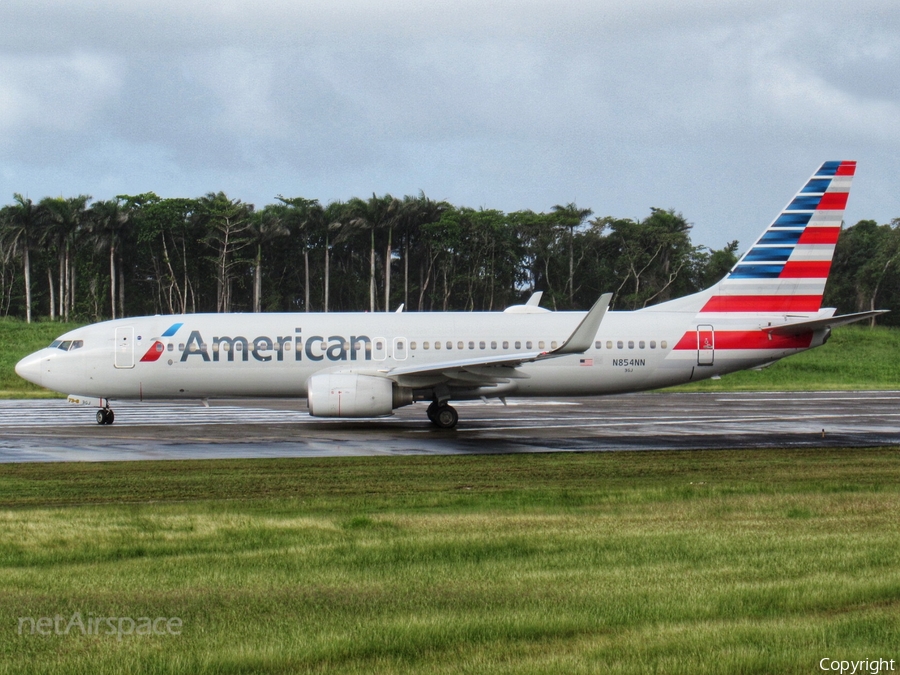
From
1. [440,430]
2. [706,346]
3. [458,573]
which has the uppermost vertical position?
[706,346]

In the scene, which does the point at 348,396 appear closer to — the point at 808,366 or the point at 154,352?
the point at 154,352

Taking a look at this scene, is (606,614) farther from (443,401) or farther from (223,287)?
(223,287)

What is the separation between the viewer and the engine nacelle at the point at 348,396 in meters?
24.9

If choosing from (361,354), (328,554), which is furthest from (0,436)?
(328,554)

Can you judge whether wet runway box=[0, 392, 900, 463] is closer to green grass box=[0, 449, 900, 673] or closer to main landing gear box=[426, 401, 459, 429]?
main landing gear box=[426, 401, 459, 429]

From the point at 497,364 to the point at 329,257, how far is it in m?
57.7

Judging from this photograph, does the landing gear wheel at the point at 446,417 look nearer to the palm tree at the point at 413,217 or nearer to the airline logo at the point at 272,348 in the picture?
the airline logo at the point at 272,348

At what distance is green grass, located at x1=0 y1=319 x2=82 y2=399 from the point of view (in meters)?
45.4

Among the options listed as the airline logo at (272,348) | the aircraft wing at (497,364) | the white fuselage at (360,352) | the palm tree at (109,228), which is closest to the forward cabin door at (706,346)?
the white fuselage at (360,352)

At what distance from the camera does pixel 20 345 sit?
2344 inches

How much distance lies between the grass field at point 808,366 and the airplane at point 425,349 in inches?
644
